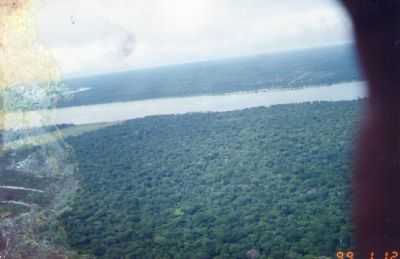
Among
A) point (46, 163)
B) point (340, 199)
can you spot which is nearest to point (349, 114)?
point (340, 199)

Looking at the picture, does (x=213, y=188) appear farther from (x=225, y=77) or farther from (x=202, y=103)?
(x=225, y=77)

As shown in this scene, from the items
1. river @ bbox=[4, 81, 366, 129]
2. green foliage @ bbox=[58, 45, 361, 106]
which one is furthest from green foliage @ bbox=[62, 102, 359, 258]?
green foliage @ bbox=[58, 45, 361, 106]

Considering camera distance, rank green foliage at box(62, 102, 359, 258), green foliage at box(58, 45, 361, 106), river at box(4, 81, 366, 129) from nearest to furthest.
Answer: green foliage at box(62, 102, 359, 258) < green foliage at box(58, 45, 361, 106) < river at box(4, 81, 366, 129)

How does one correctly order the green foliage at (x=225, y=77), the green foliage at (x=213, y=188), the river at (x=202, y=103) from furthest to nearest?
the river at (x=202, y=103) < the green foliage at (x=225, y=77) < the green foliage at (x=213, y=188)

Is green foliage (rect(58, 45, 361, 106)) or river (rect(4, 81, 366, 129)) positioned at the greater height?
green foliage (rect(58, 45, 361, 106))

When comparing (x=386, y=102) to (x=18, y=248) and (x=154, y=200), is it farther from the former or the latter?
(x=154, y=200)

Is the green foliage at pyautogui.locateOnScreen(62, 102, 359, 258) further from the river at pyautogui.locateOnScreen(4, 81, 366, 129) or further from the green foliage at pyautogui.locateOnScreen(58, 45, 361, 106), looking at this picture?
the green foliage at pyautogui.locateOnScreen(58, 45, 361, 106)

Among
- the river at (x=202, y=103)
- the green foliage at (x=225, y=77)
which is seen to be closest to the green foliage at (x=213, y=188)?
the river at (x=202, y=103)

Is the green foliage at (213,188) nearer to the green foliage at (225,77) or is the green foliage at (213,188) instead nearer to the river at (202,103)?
the river at (202,103)
